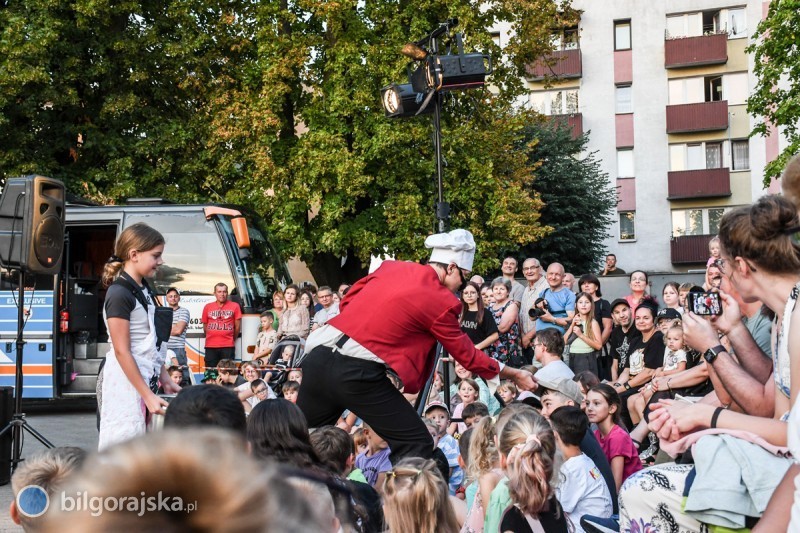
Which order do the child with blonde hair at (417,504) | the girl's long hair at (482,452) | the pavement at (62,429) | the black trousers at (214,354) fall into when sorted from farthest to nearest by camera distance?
the black trousers at (214,354)
the pavement at (62,429)
the girl's long hair at (482,452)
the child with blonde hair at (417,504)

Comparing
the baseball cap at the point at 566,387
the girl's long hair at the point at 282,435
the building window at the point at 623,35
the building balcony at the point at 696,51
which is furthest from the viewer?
the building window at the point at 623,35

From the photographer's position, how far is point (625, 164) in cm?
3894

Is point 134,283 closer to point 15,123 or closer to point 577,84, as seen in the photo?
point 15,123

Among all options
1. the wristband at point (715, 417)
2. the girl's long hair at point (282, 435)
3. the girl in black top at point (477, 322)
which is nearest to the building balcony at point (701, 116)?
the girl in black top at point (477, 322)

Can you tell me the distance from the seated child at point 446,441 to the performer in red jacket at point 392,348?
5.64ft

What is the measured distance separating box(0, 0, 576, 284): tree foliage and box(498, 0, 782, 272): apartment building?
645 inches

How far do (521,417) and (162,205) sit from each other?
1237cm

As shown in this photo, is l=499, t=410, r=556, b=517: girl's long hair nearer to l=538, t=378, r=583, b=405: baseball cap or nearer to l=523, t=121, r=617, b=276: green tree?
l=538, t=378, r=583, b=405: baseball cap

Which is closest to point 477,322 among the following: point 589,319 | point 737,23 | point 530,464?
point 589,319

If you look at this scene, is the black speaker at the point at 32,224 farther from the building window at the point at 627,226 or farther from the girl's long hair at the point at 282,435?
the building window at the point at 627,226

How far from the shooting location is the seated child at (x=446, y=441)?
22.8 feet

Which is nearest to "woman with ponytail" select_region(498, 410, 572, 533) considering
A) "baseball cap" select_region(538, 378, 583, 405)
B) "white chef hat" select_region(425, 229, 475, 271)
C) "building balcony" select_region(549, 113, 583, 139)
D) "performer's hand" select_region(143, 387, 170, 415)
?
"white chef hat" select_region(425, 229, 475, 271)

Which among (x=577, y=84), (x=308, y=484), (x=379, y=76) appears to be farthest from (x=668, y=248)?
(x=308, y=484)

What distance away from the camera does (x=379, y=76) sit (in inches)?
855
